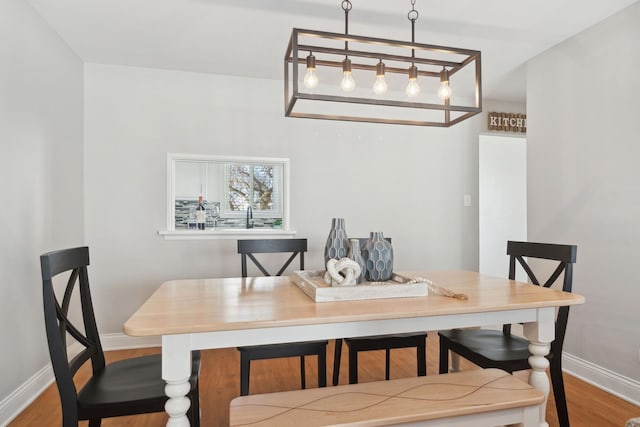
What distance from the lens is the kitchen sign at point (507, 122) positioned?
12.4 ft

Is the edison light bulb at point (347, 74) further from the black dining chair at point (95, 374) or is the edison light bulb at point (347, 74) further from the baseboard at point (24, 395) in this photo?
the baseboard at point (24, 395)

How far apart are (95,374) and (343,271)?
1116 mm

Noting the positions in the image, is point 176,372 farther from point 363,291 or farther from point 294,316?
point 363,291

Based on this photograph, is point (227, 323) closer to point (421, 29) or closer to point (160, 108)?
point (421, 29)

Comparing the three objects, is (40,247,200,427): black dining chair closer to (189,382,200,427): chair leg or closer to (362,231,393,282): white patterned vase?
(189,382,200,427): chair leg

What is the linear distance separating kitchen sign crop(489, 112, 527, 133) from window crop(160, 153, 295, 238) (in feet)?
7.39

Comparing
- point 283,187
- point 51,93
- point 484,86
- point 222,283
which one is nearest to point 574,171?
point 484,86

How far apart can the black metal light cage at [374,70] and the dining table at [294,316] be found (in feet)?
2.86

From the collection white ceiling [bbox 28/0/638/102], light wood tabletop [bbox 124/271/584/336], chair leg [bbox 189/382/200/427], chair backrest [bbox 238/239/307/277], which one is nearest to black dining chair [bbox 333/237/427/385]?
light wood tabletop [bbox 124/271/584/336]

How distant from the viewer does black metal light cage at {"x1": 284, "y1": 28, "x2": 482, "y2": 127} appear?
1585mm

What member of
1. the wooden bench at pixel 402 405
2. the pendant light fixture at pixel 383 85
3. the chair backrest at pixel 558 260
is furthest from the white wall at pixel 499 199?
the wooden bench at pixel 402 405

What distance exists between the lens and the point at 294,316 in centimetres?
124

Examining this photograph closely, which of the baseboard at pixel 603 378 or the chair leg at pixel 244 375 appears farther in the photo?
the baseboard at pixel 603 378

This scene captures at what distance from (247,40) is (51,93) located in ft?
4.48
